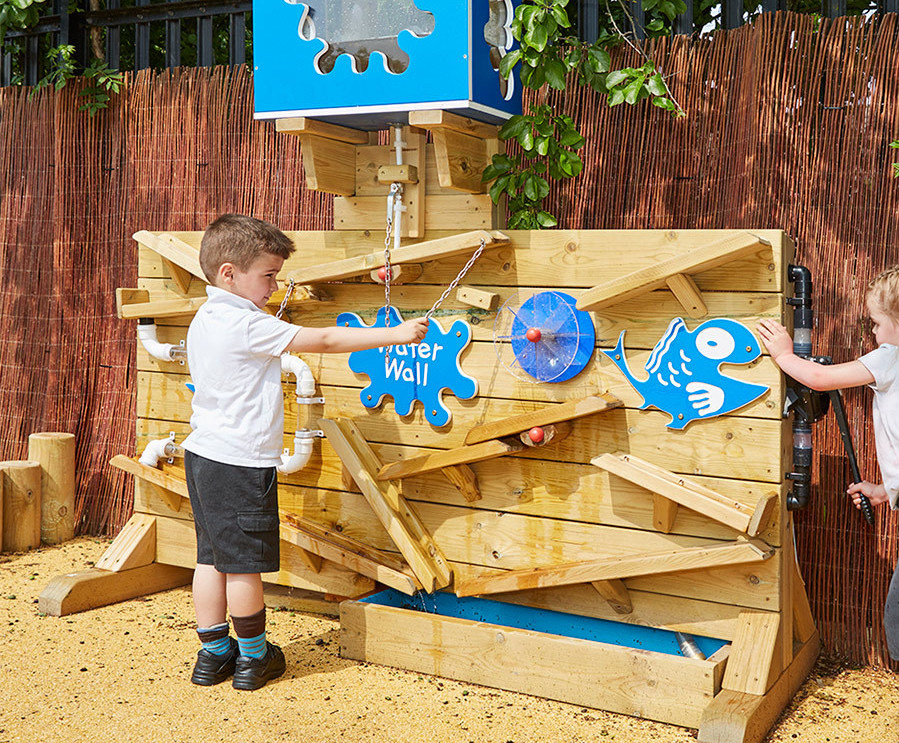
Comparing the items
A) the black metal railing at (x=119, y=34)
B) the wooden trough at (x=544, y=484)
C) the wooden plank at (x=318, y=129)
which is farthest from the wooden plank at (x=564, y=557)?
the black metal railing at (x=119, y=34)

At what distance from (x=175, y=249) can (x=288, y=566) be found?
1383mm

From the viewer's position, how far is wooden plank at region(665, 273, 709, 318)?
3213 millimetres

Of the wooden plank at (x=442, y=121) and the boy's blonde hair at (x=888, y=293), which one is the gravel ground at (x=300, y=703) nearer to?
the boy's blonde hair at (x=888, y=293)

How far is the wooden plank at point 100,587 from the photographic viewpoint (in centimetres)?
414

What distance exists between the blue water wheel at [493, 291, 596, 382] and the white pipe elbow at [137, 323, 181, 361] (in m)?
1.44

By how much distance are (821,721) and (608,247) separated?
1697 mm

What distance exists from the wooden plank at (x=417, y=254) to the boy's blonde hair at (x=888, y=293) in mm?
1223

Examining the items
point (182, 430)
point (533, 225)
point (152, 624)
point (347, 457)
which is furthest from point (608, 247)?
point (152, 624)

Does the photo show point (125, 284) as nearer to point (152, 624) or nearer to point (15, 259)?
point (15, 259)

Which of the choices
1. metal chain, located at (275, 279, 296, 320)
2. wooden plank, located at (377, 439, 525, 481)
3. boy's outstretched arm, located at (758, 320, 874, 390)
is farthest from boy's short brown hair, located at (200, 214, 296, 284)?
boy's outstretched arm, located at (758, 320, 874, 390)

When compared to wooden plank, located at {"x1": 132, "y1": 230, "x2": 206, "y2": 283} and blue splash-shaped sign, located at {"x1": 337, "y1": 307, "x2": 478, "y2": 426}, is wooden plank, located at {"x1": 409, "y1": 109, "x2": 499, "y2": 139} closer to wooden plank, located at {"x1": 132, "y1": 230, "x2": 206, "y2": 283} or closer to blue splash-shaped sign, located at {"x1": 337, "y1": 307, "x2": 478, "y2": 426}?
blue splash-shaped sign, located at {"x1": 337, "y1": 307, "x2": 478, "y2": 426}

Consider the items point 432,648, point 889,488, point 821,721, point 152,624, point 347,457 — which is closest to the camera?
point 889,488

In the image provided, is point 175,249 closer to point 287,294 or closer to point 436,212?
point 287,294

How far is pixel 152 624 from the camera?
4059mm
